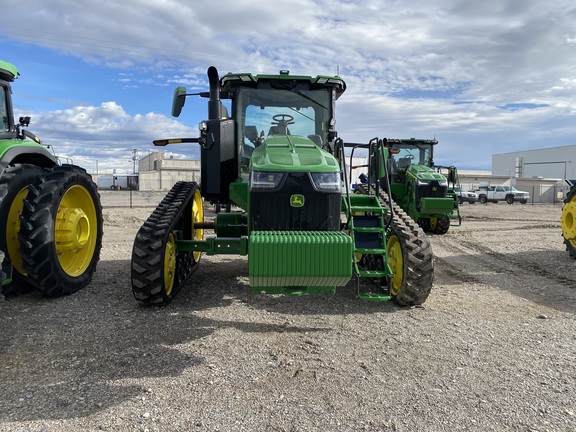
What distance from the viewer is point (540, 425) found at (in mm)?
3082

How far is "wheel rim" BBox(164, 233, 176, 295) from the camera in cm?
537

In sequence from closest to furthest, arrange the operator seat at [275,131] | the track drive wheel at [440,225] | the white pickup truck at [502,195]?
1. the operator seat at [275,131]
2. the track drive wheel at [440,225]
3. the white pickup truck at [502,195]

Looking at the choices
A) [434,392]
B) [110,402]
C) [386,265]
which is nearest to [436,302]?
[386,265]

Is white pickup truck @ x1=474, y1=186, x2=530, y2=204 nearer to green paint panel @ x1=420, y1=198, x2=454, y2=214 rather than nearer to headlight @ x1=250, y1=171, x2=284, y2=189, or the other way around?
green paint panel @ x1=420, y1=198, x2=454, y2=214

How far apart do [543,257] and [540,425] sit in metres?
7.80

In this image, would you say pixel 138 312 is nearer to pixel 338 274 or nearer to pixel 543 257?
pixel 338 274

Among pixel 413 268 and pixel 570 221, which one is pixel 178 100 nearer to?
pixel 413 268

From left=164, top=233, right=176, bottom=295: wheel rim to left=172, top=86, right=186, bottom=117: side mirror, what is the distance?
4.77 feet

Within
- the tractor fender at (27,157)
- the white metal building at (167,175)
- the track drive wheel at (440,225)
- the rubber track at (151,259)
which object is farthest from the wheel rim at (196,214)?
the white metal building at (167,175)

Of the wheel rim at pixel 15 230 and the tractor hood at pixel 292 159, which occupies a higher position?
the tractor hood at pixel 292 159

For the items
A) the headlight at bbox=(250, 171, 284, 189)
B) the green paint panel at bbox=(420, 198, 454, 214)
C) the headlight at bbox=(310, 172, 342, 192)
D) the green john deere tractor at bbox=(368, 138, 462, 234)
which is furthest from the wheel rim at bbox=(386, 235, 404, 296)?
the green paint panel at bbox=(420, 198, 454, 214)

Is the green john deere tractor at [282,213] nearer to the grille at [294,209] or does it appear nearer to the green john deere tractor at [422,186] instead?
the grille at [294,209]

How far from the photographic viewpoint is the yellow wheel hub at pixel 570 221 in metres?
9.45

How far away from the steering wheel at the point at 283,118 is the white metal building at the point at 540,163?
70.9 meters
